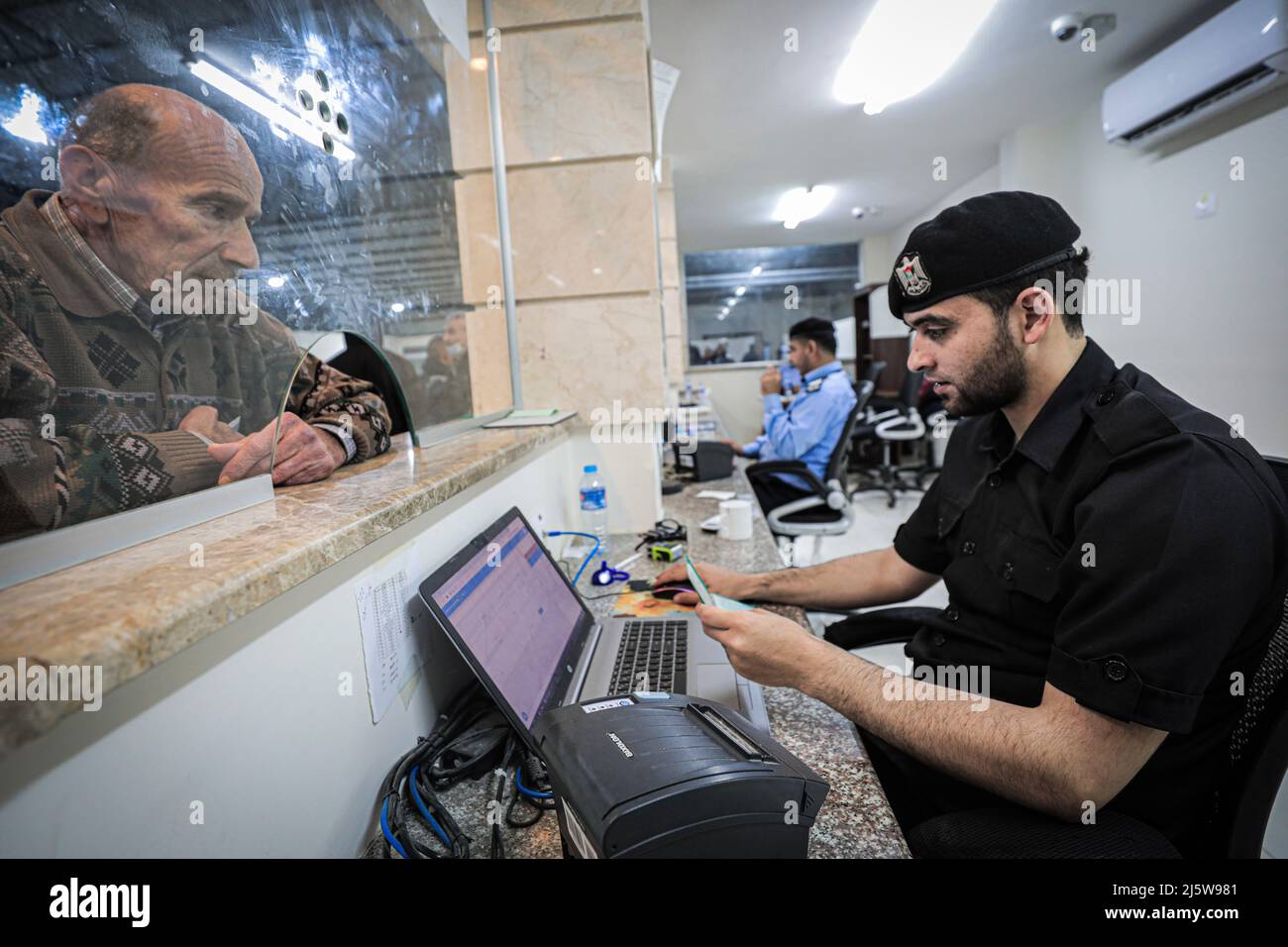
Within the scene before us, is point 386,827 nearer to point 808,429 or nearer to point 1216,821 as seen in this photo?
point 1216,821

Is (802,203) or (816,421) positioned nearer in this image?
(816,421)

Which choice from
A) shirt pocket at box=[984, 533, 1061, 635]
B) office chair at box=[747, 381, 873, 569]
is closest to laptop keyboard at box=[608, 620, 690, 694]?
shirt pocket at box=[984, 533, 1061, 635]

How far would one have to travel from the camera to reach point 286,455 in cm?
87

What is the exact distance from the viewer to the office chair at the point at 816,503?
9.21 ft

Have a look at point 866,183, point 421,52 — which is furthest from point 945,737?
point 866,183

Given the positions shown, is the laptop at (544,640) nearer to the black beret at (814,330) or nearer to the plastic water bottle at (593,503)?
the plastic water bottle at (593,503)

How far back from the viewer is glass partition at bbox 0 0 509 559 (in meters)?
0.47

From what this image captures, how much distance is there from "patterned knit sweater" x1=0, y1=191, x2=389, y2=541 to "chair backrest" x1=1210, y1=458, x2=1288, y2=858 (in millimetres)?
1294

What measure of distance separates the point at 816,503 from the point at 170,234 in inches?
101

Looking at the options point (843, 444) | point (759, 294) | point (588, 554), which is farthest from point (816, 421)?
point (759, 294)

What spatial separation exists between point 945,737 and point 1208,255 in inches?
152

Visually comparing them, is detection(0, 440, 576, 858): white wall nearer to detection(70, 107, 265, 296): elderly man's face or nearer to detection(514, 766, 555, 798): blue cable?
detection(514, 766, 555, 798): blue cable
